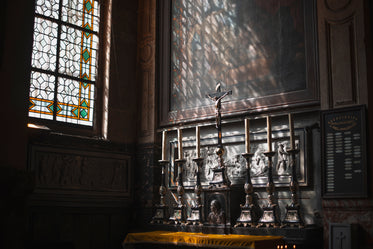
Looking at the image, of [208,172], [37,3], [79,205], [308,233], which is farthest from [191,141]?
[37,3]

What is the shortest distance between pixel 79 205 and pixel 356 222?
4.79 meters

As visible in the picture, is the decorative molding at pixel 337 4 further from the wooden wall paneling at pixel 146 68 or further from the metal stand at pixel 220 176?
the wooden wall paneling at pixel 146 68

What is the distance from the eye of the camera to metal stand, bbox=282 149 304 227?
684cm

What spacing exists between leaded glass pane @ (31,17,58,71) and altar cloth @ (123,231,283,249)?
3604mm

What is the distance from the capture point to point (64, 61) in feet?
30.3

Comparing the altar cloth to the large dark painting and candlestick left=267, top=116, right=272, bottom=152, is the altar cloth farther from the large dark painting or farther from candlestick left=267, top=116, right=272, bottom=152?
the large dark painting

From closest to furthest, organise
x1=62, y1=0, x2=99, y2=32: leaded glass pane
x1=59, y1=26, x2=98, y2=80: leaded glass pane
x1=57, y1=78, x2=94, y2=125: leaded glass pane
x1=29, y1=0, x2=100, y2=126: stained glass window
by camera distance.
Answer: x1=29, y1=0, x2=100, y2=126: stained glass window → x1=57, y1=78, x2=94, y2=125: leaded glass pane → x1=59, y1=26, x2=98, y2=80: leaded glass pane → x1=62, y1=0, x2=99, y2=32: leaded glass pane

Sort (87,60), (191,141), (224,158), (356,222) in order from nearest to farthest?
(356,222) → (224,158) → (191,141) → (87,60)

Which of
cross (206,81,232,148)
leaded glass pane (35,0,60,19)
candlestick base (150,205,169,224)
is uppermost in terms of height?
leaded glass pane (35,0,60,19)

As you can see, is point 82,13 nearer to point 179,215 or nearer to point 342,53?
point 179,215

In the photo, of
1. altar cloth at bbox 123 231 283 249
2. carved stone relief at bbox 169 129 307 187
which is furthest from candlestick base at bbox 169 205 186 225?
carved stone relief at bbox 169 129 307 187

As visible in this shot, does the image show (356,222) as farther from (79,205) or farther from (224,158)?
(79,205)

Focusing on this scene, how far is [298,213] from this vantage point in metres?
6.87

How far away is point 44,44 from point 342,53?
538cm
